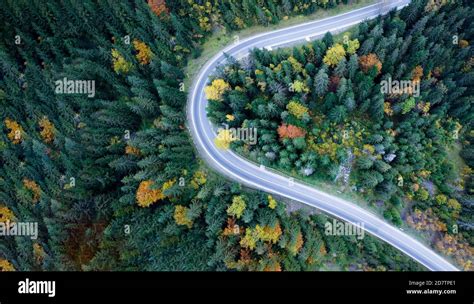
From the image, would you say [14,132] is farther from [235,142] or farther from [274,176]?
[274,176]

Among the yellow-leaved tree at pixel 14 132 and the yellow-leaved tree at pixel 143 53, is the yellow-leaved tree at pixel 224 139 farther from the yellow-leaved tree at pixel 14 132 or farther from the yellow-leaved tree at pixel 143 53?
the yellow-leaved tree at pixel 14 132

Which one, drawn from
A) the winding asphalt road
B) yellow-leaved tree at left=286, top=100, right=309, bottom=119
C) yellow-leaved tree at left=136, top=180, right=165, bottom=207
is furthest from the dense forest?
yellow-leaved tree at left=136, top=180, right=165, bottom=207

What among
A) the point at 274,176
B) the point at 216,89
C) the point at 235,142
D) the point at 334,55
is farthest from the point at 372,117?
the point at 216,89

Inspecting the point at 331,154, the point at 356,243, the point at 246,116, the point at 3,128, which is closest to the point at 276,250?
the point at 356,243

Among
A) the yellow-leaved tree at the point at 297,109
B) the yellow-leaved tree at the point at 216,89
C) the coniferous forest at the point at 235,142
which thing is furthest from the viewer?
the yellow-leaved tree at the point at 216,89

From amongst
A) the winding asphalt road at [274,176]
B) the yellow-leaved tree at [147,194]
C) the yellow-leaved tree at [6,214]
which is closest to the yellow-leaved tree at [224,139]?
the winding asphalt road at [274,176]

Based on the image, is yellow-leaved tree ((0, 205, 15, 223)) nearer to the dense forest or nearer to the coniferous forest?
the coniferous forest

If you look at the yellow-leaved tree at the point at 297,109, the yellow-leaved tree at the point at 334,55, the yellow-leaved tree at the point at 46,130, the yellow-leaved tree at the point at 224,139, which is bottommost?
the yellow-leaved tree at the point at 224,139
